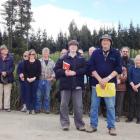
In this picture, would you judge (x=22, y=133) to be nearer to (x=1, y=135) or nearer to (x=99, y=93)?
(x=1, y=135)

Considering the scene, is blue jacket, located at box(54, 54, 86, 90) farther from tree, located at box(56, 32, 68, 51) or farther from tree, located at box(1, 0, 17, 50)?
tree, located at box(1, 0, 17, 50)

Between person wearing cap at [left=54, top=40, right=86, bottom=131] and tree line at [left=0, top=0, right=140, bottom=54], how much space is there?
9.29 meters

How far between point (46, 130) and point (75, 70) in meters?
1.45

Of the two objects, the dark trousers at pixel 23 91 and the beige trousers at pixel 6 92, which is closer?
the dark trousers at pixel 23 91

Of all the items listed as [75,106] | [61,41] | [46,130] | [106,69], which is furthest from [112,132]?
[61,41]

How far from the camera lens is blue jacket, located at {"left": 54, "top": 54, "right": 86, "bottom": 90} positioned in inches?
401

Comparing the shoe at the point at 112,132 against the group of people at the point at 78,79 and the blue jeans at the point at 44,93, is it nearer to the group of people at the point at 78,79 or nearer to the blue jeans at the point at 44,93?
the group of people at the point at 78,79

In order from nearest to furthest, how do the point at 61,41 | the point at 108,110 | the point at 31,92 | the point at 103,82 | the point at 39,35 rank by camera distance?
1. the point at 103,82
2. the point at 108,110
3. the point at 31,92
4. the point at 61,41
5. the point at 39,35

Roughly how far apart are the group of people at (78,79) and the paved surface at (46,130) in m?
0.29

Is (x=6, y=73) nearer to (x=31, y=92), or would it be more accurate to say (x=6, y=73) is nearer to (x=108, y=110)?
(x=31, y=92)

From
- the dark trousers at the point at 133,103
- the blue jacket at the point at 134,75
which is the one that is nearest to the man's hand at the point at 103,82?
the blue jacket at the point at 134,75

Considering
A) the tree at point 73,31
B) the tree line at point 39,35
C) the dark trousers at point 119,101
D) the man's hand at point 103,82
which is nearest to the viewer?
the man's hand at point 103,82

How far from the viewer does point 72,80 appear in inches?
402

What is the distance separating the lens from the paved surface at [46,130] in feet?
31.2
